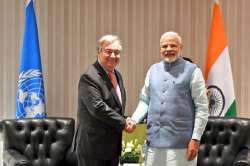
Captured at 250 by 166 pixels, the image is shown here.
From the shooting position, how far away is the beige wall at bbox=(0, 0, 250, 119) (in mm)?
4906

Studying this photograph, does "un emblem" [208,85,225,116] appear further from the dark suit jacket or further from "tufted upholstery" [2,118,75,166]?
the dark suit jacket

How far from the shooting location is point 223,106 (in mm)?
4535

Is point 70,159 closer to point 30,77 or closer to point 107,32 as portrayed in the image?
point 30,77

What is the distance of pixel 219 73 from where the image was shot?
455 cm

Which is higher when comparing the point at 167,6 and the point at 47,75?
Result: the point at 167,6

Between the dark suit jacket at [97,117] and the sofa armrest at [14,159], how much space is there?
1.01 m

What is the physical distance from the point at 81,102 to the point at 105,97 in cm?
17

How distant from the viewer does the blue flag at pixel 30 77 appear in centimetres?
444

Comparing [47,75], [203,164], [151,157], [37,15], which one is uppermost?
[37,15]

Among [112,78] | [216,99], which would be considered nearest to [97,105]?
[112,78]

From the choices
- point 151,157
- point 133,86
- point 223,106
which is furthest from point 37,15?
point 151,157

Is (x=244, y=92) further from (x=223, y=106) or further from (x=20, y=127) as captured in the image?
(x=20, y=127)

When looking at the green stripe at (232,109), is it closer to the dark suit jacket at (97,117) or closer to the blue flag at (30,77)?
the blue flag at (30,77)

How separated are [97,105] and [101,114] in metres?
0.06
